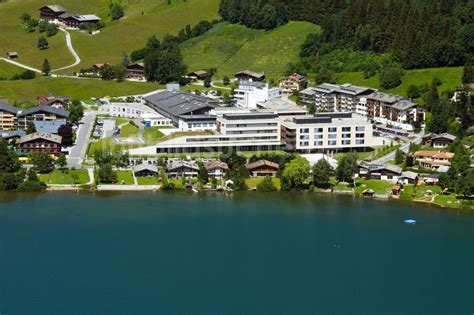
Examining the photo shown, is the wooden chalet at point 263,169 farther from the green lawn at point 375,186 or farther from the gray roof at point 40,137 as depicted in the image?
the gray roof at point 40,137

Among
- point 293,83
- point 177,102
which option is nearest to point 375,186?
point 177,102

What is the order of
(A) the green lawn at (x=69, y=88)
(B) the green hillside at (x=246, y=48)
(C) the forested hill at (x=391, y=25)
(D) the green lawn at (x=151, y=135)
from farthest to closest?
1. (B) the green hillside at (x=246, y=48)
2. (A) the green lawn at (x=69, y=88)
3. (C) the forested hill at (x=391, y=25)
4. (D) the green lawn at (x=151, y=135)

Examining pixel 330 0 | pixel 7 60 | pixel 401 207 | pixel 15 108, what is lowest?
pixel 401 207

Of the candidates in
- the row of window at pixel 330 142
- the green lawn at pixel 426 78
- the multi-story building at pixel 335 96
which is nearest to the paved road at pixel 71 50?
the multi-story building at pixel 335 96

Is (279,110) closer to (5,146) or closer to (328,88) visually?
(328,88)

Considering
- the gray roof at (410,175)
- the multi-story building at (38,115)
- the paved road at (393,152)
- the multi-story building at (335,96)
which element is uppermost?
the multi-story building at (335,96)

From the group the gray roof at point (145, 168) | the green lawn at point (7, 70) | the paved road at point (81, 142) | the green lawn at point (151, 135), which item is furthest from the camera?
the green lawn at point (7, 70)

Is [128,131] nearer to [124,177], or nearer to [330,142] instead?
[124,177]

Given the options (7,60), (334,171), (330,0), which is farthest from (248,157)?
(7,60)
